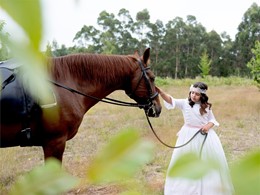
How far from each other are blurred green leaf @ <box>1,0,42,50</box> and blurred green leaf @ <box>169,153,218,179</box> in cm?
7

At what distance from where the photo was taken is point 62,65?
2.27 meters

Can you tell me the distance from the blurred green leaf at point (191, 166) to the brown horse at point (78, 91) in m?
1.80

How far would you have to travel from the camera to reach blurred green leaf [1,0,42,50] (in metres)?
0.10

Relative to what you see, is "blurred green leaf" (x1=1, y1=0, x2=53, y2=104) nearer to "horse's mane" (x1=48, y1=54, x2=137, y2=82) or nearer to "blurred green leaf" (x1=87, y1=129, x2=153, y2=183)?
"blurred green leaf" (x1=87, y1=129, x2=153, y2=183)

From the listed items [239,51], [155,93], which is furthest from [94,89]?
[239,51]

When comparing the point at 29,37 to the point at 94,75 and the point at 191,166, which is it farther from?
the point at 94,75

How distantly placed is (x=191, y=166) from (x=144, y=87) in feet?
8.10

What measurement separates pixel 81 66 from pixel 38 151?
3.37 meters

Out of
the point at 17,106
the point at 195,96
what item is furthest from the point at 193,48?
the point at 17,106

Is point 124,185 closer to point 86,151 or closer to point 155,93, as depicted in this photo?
point 155,93

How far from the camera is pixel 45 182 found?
0.16 m

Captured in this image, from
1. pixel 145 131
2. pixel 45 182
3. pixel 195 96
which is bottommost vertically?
pixel 145 131

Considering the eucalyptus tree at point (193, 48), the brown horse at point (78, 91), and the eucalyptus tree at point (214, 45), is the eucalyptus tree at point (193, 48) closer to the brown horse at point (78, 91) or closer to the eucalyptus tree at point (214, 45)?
the eucalyptus tree at point (214, 45)

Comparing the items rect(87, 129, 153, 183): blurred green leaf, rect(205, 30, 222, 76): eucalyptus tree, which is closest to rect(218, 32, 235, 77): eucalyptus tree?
rect(205, 30, 222, 76): eucalyptus tree
